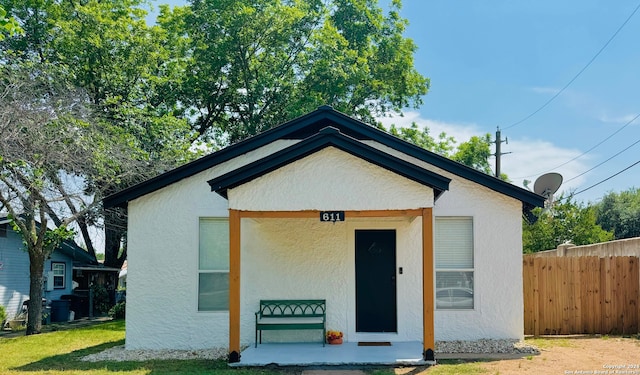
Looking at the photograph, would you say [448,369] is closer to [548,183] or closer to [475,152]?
[548,183]

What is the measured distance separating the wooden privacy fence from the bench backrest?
480 cm

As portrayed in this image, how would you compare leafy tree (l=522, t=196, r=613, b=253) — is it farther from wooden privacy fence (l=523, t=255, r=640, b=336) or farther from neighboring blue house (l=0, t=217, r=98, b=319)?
neighboring blue house (l=0, t=217, r=98, b=319)

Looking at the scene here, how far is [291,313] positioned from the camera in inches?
427

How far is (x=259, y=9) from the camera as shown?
2200cm

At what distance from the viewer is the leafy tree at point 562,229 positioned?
21328 mm

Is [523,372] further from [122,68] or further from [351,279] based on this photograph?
[122,68]

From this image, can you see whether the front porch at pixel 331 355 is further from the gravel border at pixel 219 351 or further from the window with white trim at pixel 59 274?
the window with white trim at pixel 59 274

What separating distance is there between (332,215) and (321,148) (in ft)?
3.61

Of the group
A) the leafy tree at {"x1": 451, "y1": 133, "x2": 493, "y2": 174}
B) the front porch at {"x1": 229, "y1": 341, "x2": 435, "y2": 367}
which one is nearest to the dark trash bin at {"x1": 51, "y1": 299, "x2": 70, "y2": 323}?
the front porch at {"x1": 229, "y1": 341, "x2": 435, "y2": 367}

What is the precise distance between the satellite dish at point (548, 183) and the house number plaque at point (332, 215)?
287 inches

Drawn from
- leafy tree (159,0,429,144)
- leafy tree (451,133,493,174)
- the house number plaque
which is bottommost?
the house number plaque

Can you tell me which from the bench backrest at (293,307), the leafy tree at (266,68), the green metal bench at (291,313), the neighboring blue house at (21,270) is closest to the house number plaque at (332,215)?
the green metal bench at (291,313)

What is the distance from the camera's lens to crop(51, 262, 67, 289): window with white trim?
22.0 meters

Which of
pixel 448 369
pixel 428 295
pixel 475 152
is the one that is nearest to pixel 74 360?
pixel 428 295
